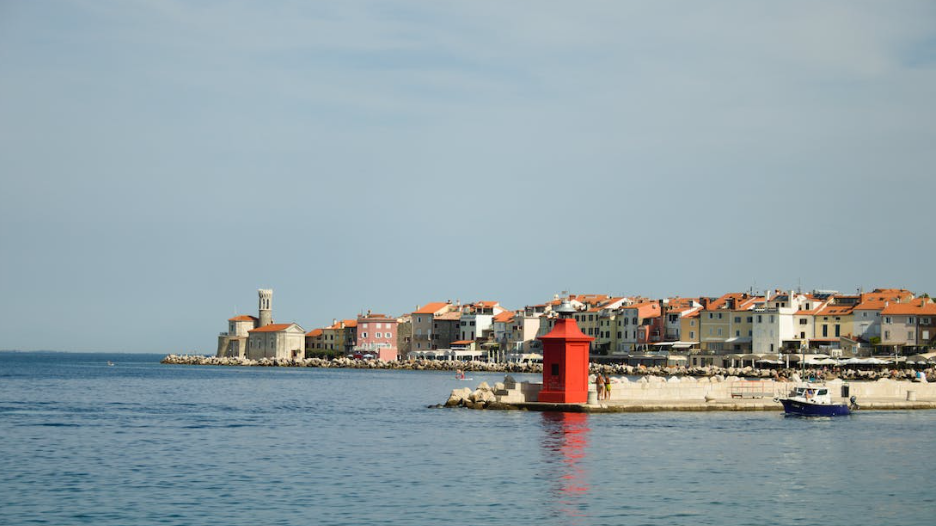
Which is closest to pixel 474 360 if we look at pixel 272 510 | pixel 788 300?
pixel 788 300

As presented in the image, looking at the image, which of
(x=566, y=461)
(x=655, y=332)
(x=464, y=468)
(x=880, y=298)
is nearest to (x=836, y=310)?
(x=880, y=298)

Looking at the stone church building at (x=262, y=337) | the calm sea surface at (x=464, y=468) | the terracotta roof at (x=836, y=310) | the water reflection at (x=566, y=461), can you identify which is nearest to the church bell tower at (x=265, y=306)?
the stone church building at (x=262, y=337)

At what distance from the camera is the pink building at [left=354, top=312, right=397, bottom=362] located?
143625mm

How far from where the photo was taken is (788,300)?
109000 millimetres

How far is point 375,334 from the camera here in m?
144

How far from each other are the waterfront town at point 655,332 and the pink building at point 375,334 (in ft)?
0.39

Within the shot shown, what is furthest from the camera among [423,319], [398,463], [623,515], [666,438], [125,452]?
[423,319]

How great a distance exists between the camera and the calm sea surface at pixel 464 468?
74.0 ft

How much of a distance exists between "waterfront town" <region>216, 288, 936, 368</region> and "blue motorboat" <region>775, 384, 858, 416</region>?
48.1 meters

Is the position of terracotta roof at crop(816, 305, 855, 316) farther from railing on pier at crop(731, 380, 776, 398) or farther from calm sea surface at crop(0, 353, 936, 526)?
calm sea surface at crop(0, 353, 936, 526)

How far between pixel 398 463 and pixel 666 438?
30.1 feet

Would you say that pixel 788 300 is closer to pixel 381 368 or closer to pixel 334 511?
pixel 381 368

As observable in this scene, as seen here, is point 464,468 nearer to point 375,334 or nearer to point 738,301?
point 738,301

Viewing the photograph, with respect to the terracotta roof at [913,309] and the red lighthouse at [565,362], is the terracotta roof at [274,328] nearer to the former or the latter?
the terracotta roof at [913,309]
